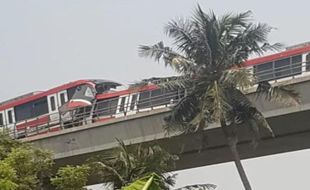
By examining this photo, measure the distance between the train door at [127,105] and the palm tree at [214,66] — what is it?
257 inches

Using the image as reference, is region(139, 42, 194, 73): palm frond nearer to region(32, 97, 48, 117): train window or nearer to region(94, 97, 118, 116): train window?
region(94, 97, 118, 116): train window

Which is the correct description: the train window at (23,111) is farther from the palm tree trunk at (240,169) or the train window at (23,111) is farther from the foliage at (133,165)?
the palm tree trunk at (240,169)

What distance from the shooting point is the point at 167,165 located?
2261cm

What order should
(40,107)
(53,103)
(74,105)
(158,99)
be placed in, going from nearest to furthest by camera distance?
(158,99)
(74,105)
(53,103)
(40,107)

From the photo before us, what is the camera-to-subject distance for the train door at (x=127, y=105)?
3005 cm

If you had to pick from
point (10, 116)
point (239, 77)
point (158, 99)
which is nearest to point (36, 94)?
point (10, 116)

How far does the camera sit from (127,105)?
30.6 m

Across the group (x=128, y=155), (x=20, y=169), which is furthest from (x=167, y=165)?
(x=20, y=169)

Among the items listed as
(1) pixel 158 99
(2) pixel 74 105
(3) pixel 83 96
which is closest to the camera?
(1) pixel 158 99

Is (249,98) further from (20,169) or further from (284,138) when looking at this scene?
(20,169)

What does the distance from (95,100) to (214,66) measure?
14403 millimetres

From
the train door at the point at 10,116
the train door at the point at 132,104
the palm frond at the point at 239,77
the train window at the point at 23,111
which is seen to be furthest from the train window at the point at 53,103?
the palm frond at the point at 239,77

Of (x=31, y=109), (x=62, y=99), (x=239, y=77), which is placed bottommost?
(x=31, y=109)

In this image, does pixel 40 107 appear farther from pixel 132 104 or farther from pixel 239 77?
pixel 239 77
